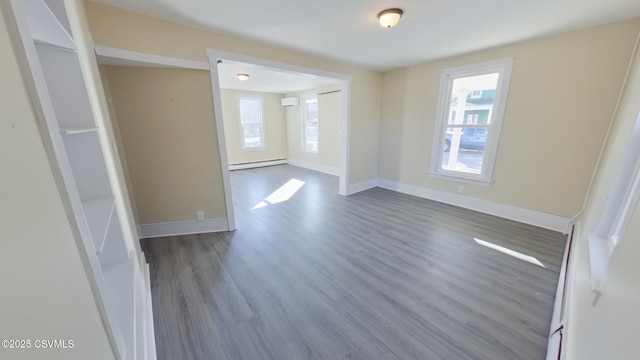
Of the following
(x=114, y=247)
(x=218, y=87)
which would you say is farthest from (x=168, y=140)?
(x=114, y=247)

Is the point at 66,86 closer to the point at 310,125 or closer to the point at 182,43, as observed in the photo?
the point at 182,43

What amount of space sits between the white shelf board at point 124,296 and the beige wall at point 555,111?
4277 mm

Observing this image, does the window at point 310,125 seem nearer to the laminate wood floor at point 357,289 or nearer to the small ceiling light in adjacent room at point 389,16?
the laminate wood floor at point 357,289

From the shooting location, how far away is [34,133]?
0.53 meters

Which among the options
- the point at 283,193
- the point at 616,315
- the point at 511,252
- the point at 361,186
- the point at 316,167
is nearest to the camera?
the point at 616,315

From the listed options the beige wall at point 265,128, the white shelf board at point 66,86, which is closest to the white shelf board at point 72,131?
the white shelf board at point 66,86

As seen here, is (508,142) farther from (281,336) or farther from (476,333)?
(281,336)

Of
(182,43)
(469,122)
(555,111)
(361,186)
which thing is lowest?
(361,186)

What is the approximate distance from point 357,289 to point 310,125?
216 inches

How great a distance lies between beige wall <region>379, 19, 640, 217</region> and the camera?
2445mm

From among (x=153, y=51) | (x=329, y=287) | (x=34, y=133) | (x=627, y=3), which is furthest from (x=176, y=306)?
(x=627, y=3)

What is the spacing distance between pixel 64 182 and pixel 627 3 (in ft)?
12.8

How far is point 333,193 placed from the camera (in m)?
4.66

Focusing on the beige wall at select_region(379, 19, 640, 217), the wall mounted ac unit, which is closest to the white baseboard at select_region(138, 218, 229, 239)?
the beige wall at select_region(379, 19, 640, 217)
